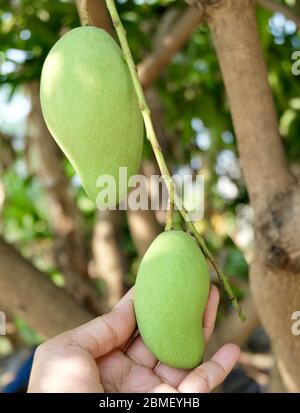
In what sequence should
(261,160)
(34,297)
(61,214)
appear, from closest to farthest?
(261,160)
(34,297)
(61,214)

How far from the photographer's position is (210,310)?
0.84m

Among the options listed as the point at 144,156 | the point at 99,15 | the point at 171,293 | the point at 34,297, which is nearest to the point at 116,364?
the point at 171,293

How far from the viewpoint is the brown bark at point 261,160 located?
2.95 ft

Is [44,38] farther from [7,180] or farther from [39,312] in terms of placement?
[7,180]

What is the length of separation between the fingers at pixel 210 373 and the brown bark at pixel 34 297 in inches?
20.0

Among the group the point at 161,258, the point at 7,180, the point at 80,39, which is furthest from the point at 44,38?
the point at 7,180

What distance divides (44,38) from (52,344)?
688 millimetres

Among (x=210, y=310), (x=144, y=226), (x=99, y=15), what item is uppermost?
(x=99, y=15)

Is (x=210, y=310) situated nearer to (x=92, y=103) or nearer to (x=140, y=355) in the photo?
(x=140, y=355)

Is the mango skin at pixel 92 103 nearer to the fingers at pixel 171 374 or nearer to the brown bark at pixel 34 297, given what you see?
the fingers at pixel 171 374

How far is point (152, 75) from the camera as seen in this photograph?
1.45m

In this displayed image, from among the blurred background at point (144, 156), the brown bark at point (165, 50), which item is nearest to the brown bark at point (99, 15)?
the blurred background at point (144, 156)

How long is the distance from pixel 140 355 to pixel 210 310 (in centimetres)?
17

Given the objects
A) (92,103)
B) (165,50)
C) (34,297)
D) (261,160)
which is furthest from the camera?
(165,50)
